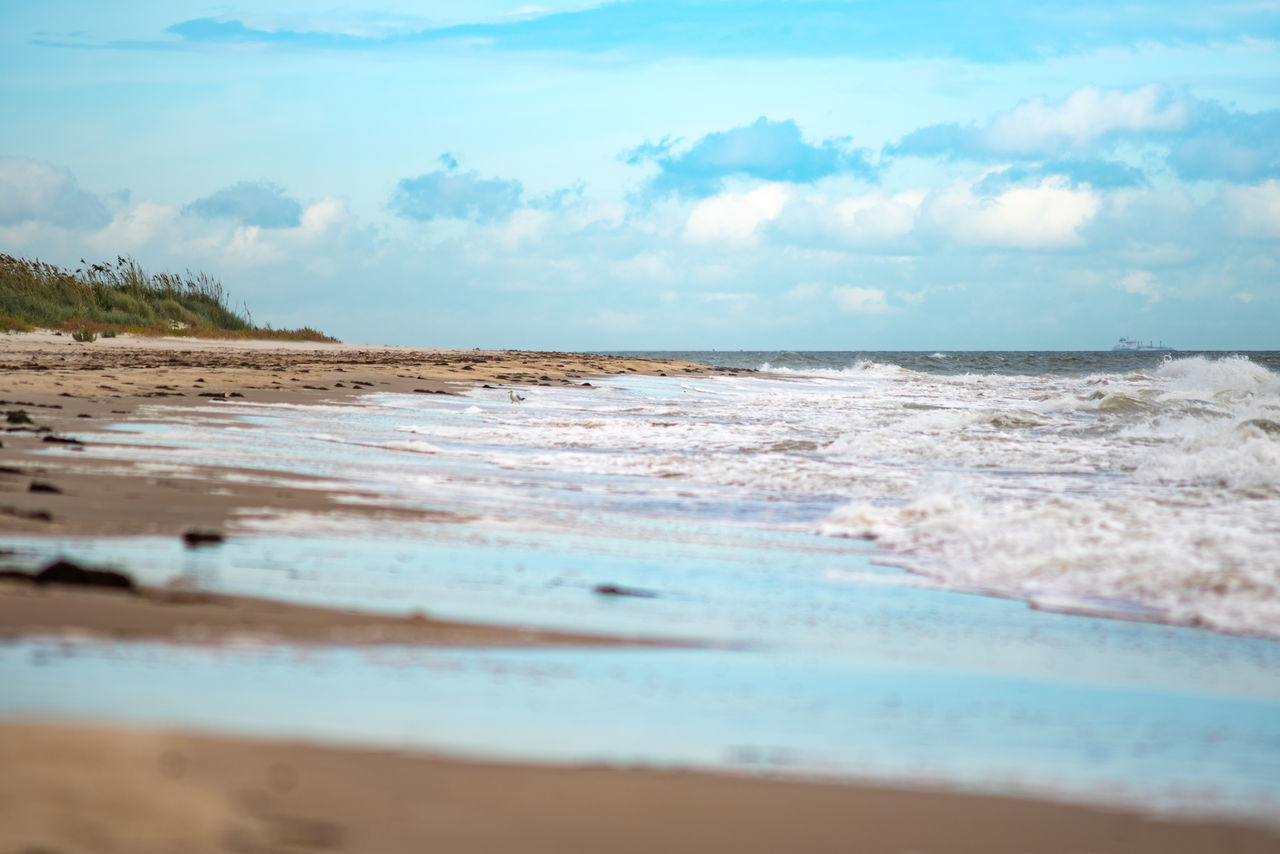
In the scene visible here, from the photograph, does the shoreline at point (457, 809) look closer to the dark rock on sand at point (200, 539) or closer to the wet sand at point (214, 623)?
the wet sand at point (214, 623)

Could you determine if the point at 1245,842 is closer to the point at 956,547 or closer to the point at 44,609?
the point at 44,609

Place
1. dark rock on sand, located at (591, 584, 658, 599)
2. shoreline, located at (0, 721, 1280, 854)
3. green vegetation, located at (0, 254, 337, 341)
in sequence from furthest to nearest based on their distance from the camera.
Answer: green vegetation, located at (0, 254, 337, 341) < dark rock on sand, located at (591, 584, 658, 599) < shoreline, located at (0, 721, 1280, 854)

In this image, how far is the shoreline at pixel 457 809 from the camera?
1634mm

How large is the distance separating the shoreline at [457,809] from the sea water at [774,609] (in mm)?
111

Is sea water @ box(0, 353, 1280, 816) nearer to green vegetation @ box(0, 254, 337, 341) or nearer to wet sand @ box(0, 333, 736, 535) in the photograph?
wet sand @ box(0, 333, 736, 535)

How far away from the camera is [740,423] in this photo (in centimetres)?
1288

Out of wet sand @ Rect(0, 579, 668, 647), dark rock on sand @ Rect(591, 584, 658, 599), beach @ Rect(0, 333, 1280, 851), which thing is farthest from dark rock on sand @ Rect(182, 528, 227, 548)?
dark rock on sand @ Rect(591, 584, 658, 599)

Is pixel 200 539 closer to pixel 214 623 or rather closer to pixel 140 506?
pixel 140 506

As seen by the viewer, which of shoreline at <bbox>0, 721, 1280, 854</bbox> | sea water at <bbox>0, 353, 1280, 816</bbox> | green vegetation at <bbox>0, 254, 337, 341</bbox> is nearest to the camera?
shoreline at <bbox>0, 721, 1280, 854</bbox>

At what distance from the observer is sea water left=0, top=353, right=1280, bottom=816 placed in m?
2.22

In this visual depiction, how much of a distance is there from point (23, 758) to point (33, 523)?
2473mm

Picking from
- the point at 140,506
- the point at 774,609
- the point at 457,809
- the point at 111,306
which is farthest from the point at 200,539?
the point at 111,306

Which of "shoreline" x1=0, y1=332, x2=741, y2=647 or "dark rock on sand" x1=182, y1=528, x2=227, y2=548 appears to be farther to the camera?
"dark rock on sand" x1=182, y1=528, x2=227, y2=548

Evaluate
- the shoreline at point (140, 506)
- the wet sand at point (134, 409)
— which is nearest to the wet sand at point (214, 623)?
the shoreline at point (140, 506)
